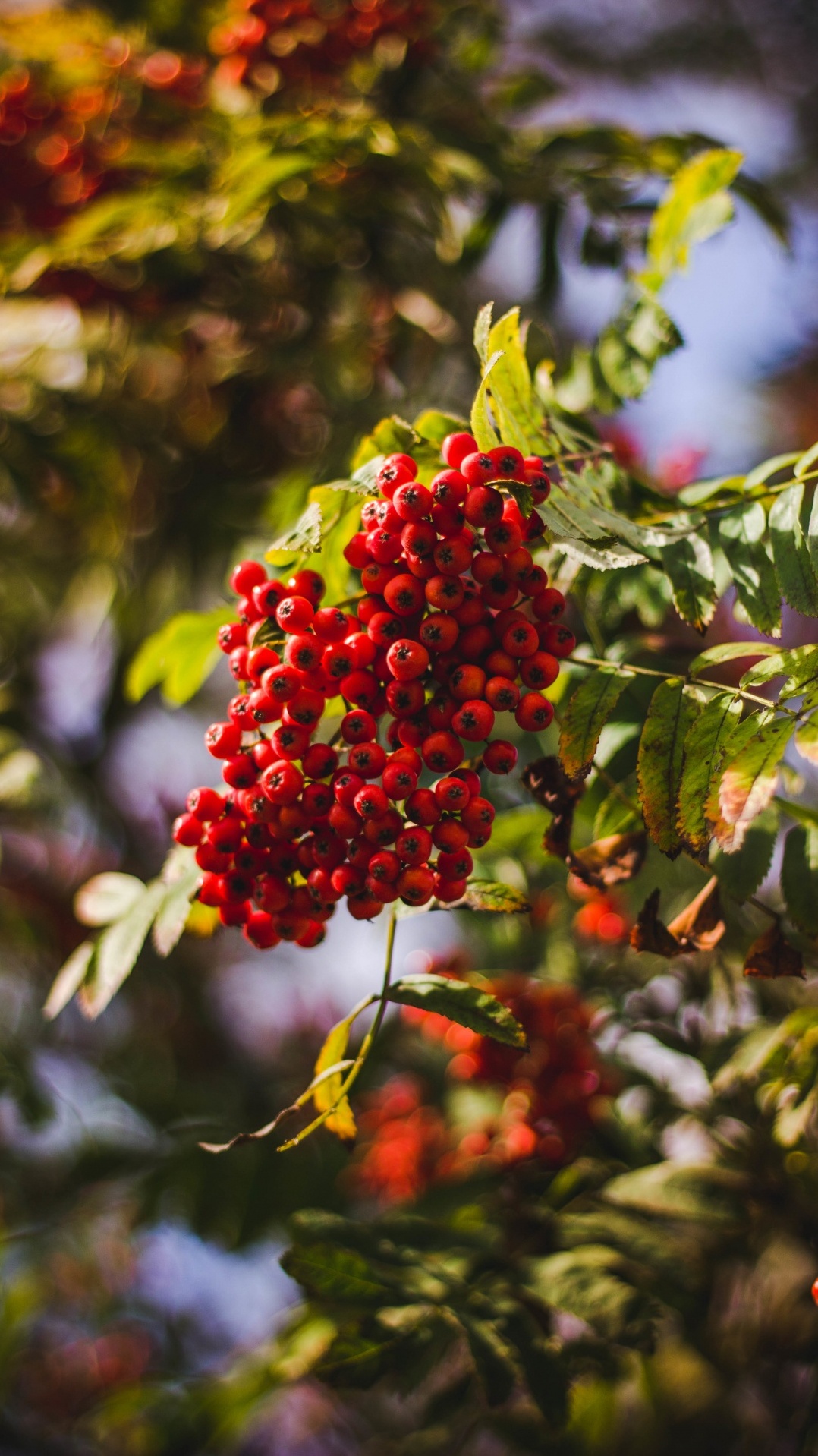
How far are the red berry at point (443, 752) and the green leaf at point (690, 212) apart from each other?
3.26 ft

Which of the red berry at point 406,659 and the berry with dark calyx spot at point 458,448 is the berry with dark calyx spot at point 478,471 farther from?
the red berry at point 406,659

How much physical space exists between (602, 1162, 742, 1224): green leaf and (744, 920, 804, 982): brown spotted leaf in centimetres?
79

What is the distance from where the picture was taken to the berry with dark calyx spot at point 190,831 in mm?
1234

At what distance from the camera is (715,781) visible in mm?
1079

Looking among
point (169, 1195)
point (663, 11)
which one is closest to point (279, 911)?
point (169, 1195)

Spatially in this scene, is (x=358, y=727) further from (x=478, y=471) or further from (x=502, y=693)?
(x=478, y=471)

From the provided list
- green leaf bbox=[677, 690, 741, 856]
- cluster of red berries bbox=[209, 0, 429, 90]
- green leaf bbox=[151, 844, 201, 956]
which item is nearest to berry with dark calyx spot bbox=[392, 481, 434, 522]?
green leaf bbox=[677, 690, 741, 856]

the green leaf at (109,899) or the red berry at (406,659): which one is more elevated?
the red berry at (406,659)

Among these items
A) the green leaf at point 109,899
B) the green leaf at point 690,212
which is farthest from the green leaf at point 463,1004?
the green leaf at point 690,212

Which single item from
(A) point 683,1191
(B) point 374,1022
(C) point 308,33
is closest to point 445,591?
(B) point 374,1022

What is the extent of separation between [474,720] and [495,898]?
11.4 inches

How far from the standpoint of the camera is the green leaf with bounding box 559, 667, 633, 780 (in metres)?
1.12

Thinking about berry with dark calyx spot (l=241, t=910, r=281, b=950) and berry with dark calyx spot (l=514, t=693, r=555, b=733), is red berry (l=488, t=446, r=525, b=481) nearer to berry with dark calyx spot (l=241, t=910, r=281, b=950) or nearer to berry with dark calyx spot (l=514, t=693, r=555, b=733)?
berry with dark calyx spot (l=514, t=693, r=555, b=733)

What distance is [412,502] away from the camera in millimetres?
1072
